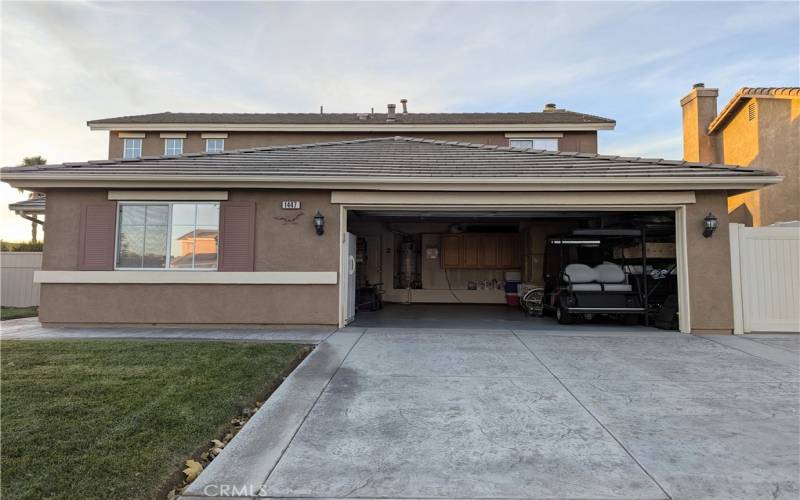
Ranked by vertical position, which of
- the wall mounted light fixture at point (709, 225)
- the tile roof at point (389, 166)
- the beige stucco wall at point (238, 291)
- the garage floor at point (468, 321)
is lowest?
the garage floor at point (468, 321)

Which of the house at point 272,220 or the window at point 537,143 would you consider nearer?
the house at point 272,220

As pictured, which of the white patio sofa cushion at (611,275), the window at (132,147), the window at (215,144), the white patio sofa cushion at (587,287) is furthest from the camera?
the window at (132,147)

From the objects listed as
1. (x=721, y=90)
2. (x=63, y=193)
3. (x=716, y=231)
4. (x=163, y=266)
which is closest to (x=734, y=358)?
(x=716, y=231)

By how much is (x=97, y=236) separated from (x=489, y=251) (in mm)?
10738

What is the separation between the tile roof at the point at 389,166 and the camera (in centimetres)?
761

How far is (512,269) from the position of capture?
13398 millimetres

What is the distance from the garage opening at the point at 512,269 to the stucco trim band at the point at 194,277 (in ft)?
3.94

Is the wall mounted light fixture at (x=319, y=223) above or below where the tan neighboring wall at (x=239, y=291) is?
above

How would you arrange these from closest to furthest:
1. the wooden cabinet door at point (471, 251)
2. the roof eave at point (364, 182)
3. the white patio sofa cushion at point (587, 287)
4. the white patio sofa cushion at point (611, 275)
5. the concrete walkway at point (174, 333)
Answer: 1. the concrete walkway at point (174, 333)
2. the roof eave at point (364, 182)
3. the white patio sofa cushion at point (587, 287)
4. the white patio sofa cushion at point (611, 275)
5. the wooden cabinet door at point (471, 251)

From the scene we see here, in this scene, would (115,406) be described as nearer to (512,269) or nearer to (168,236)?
(168,236)

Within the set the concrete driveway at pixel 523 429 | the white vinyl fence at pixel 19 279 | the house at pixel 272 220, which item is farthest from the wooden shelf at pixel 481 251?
the white vinyl fence at pixel 19 279

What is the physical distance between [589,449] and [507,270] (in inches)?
427

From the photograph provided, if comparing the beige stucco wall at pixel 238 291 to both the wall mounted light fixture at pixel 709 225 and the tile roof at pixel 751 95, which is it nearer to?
the wall mounted light fixture at pixel 709 225

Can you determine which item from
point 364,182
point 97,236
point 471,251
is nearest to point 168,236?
point 97,236
